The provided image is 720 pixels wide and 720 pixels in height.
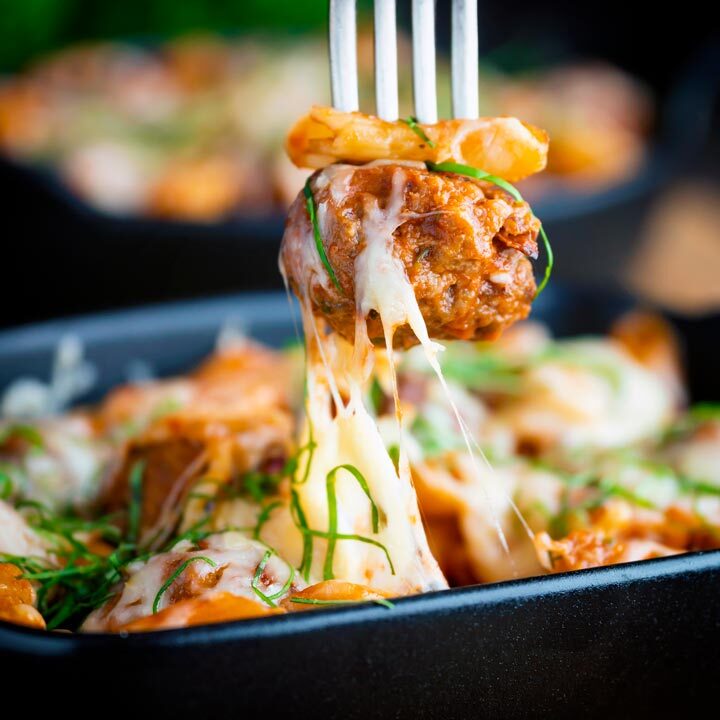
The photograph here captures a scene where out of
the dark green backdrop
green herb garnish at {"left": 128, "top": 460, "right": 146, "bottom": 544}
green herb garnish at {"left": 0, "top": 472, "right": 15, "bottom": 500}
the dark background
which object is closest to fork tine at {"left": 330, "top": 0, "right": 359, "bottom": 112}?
green herb garnish at {"left": 128, "top": 460, "right": 146, "bottom": 544}

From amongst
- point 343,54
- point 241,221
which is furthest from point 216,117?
point 343,54

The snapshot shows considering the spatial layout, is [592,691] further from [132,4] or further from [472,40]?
[132,4]

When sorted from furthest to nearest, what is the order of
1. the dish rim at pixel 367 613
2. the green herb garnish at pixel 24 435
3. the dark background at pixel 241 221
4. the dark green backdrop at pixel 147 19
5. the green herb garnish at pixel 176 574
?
the dark green backdrop at pixel 147 19
the dark background at pixel 241 221
the green herb garnish at pixel 24 435
the green herb garnish at pixel 176 574
the dish rim at pixel 367 613

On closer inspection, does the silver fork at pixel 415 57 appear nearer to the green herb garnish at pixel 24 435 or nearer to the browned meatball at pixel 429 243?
the browned meatball at pixel 429 243

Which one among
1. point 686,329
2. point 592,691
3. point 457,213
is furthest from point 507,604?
point 686,329

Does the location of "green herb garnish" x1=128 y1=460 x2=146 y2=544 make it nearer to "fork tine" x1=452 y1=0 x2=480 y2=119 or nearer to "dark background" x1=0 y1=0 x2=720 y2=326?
"fork tine" x1=452 y1=0 x2=480 y2=119

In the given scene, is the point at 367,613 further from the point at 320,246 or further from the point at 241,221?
the point at 241,221

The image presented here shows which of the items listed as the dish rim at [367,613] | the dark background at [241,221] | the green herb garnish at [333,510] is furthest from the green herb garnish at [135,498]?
the dark background at [241,221]
